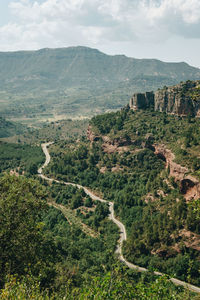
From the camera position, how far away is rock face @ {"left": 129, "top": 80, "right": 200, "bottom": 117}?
337 ft

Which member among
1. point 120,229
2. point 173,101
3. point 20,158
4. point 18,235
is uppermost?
point 173,101

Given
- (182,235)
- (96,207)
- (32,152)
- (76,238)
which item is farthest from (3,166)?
(182,235)

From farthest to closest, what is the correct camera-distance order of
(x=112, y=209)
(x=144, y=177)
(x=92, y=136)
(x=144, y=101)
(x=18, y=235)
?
(x=144, y=101) < (x=92, y=136) < (x=144, y=177) < (x=112, y=209) < (x=18, y=235)

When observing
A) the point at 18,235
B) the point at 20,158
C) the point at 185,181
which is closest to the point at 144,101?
the point at 185,181

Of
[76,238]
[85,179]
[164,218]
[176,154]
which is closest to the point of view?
[164,218]

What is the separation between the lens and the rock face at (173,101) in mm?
102688

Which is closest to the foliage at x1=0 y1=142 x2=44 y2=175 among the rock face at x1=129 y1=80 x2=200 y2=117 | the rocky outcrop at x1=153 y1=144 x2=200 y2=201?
the rock face at x1=129 y1=80 x2=200 y2=117

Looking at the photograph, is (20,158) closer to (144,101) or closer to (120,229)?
(144,101)

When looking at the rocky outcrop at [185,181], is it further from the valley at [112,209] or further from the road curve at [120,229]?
the road curve at [120,229]

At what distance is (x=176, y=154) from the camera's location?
8300cm

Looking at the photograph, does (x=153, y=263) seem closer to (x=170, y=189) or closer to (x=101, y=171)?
(x=170, y=189)

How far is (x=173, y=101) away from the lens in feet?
368

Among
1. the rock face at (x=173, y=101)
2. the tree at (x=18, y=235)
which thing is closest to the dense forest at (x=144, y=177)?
the rock face at (x=173, y=101)

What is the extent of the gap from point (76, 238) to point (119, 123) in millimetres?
61744
